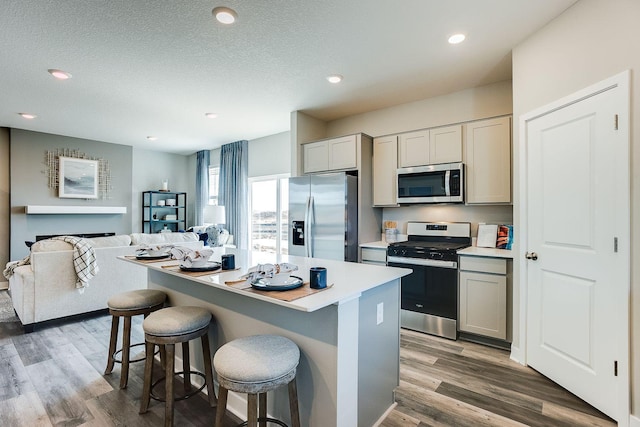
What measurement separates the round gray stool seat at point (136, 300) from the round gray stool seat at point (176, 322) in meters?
0.44

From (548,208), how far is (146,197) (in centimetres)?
737

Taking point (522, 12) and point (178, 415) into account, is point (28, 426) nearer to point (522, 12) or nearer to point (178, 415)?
point (178, 415)

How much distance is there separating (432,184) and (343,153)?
118cm

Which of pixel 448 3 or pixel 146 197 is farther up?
pixel 448 3

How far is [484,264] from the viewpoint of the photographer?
119 inches

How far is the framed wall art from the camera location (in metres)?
5.96

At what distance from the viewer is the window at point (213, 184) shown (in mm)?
7230

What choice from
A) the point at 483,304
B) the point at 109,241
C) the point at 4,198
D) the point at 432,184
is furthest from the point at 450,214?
the point at 4,198

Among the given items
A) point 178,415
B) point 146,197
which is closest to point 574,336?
point 178,415

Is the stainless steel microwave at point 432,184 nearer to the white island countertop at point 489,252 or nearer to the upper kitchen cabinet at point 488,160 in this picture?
the upper kitchen cabinet at point 488,160

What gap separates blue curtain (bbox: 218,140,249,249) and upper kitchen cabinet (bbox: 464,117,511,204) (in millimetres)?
4170

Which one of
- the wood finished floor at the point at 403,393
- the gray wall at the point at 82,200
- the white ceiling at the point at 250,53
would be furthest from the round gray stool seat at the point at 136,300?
the gray wall at the point at 82,200

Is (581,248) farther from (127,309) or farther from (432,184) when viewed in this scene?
(127,309)

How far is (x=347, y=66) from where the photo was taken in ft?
10.1
